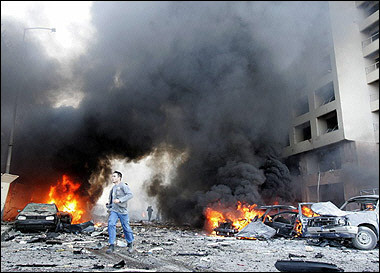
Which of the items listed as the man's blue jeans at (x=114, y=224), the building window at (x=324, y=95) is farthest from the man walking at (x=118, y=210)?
the building window at (x=324, y=95)

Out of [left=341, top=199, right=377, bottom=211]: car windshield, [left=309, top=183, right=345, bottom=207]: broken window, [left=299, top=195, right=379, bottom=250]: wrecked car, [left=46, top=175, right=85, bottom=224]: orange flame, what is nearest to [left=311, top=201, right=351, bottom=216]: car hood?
[left=299, top=195, right=379, bottom=250]: wrecked car

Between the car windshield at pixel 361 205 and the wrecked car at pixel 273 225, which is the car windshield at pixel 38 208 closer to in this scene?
the wrecked car at pixel 273 225

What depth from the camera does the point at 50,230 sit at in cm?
1113

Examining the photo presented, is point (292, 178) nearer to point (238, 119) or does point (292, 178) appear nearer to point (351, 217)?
point (238, 119)

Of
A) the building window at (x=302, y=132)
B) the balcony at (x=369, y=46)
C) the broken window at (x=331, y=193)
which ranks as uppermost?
the building window at (x=302, y=132)

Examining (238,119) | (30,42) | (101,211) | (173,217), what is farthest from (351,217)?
(101,211)

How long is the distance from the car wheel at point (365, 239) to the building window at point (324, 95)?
15.1 metres

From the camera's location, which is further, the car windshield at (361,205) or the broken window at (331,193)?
the broken window at (331,193)

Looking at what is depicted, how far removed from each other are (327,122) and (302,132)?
113 inches

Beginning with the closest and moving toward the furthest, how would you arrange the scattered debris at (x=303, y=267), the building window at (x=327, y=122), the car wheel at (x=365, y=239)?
the scattered debris at (x=303, y=267) → the car wheel at (x=365, y=239) → the building window at (x=327, y=122)

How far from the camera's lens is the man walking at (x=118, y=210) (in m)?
5.96

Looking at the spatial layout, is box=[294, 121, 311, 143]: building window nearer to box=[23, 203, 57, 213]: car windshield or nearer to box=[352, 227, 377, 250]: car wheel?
box=[352, 227, 377, 250]: car wheel

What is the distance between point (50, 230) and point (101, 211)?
74.1 feet

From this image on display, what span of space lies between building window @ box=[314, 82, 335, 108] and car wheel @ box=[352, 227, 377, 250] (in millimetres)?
15120
